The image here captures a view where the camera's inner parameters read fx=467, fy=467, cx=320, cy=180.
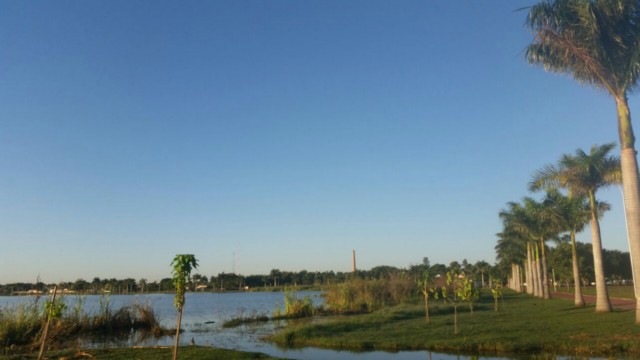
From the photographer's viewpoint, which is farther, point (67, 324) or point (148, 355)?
point (67, 324)

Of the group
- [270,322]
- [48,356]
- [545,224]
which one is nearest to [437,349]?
[48,356]

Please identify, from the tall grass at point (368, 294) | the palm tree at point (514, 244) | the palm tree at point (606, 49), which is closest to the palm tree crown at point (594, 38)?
the palm tree at point (606, 49)

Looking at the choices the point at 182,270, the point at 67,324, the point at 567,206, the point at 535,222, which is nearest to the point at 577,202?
the point at 567,206

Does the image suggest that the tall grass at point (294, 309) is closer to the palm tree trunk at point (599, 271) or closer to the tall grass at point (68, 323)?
the tall grass at point (68, 323)

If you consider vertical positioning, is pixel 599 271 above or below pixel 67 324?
above

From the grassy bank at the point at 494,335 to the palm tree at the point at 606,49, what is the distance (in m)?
3.53

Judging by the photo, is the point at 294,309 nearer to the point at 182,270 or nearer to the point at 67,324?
the point at 67,324

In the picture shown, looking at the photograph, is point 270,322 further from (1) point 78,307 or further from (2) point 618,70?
(2) point 618,70

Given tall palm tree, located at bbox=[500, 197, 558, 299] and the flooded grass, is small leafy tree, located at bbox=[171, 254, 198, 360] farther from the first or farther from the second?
tall palm tree, located at bbox=[500, 197, 558, 299]

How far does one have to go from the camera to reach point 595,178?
3253 cm

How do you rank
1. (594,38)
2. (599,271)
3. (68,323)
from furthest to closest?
(599,271), (68,323), (594,38)

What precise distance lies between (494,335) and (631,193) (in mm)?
9409

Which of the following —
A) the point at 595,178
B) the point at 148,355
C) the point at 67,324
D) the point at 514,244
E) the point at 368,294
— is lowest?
the point at 148,355

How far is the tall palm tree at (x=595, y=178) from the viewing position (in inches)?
1211
